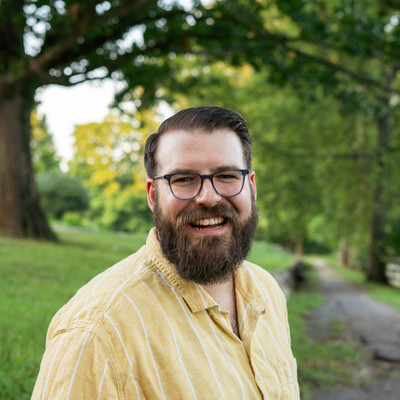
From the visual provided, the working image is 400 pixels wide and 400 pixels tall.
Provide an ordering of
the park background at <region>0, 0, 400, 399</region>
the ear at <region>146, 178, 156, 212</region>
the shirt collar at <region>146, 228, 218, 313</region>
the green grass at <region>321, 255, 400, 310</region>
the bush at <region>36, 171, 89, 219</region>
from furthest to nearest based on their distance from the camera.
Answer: the bush at <region>36, 171, 89, 219</region>
the green grass at <region>321, 255, 400, 310</region>
the park background at <region>0, 0, 400, 399</region>
the ear at <region>146, 178, 156, 212</region>
the shirt collar at <region>146, 228, 218, 313</region>

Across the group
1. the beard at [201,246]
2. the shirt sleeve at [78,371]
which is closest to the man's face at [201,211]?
the beard at [201,246]

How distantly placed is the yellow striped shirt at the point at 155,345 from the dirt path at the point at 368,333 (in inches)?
169

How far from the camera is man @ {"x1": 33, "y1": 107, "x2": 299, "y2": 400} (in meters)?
1.48

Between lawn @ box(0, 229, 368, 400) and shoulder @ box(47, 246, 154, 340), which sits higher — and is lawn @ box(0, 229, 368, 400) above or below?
below

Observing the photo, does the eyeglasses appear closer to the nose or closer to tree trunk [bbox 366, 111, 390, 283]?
the nose

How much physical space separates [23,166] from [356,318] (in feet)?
28.6

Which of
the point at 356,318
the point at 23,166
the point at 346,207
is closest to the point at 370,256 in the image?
the point at 346,207

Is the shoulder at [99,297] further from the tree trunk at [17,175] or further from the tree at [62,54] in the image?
the tree trunk at [17,175]

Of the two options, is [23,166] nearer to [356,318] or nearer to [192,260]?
[356,318]

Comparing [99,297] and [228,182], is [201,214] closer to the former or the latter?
[228,182]

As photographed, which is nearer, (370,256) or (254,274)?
(254,274)

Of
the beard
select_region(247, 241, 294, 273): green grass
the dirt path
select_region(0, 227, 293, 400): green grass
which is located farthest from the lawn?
select_region(247, 241, 294, 273): green grass

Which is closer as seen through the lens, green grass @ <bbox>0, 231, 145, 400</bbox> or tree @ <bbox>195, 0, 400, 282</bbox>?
green grass @ <bbox>0, 231, 145, 400</bbox>

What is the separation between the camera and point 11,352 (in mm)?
3822
